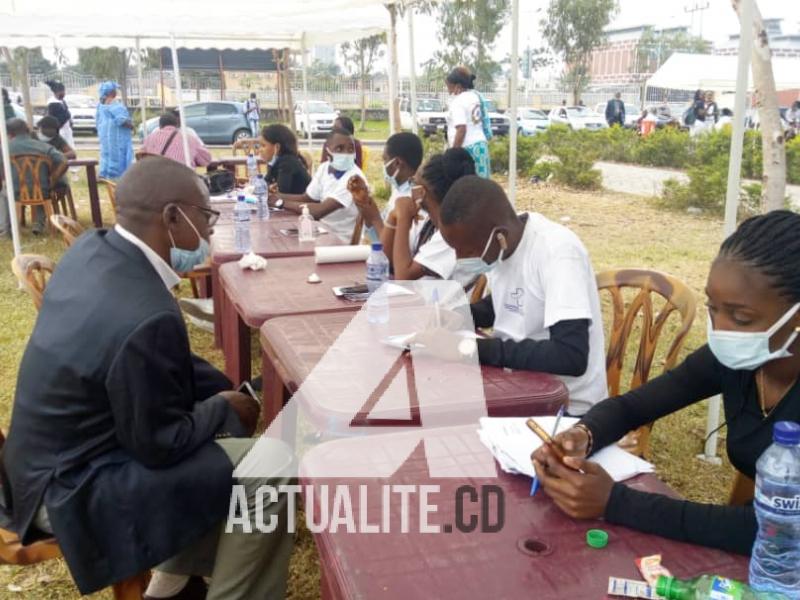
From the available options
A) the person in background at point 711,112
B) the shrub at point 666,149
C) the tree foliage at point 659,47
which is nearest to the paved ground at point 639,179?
the shrub at point 666,149

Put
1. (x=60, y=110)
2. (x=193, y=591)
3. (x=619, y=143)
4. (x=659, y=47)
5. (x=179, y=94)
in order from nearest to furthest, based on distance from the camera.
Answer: (x=193, y=591) → (x=179, y=94) → (x=60, y=110) → (x=619, y=143) → (x=659, y=47)

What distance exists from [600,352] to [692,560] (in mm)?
1129

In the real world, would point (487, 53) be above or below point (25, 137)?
above

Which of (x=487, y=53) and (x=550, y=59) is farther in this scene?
(x=550, y=59)

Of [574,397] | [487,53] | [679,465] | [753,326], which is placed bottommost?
[679,465]

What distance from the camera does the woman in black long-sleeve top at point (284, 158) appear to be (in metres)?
5.95

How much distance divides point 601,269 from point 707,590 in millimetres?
5970

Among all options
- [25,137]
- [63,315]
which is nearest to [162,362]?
[63,315]

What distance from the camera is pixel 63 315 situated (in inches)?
68.2

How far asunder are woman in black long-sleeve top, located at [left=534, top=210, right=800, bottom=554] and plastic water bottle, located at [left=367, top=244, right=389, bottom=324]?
0.99m

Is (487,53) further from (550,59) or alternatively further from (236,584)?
(236,584)

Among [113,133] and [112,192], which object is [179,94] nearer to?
[112,192]

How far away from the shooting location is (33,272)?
2.88 meters

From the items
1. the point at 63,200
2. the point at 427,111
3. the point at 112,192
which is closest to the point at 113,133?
the point at 63,200
